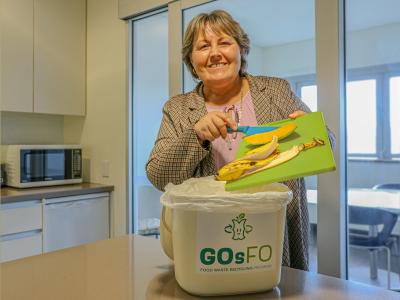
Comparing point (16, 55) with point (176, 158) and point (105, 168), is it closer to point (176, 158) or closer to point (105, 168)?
point (105, 168)

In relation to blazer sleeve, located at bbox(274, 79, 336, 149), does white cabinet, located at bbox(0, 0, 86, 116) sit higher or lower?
higher

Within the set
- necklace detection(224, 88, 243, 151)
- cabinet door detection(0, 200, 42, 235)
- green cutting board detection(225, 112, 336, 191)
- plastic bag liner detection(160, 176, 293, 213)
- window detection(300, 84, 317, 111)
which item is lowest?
cabinet door detection(0, 200, 42, 235)

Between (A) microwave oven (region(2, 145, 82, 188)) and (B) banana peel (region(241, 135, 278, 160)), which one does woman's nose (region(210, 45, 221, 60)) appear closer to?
(B) banana peel (region(241, 135, 278, 160))

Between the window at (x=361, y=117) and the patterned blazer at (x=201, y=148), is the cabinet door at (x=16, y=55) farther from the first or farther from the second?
the window at (x=361, y=117)

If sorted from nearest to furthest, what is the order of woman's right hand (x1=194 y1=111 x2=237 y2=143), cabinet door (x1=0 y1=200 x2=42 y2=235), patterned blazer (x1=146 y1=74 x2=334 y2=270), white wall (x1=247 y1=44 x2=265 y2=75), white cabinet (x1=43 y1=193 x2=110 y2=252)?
1. woman's right hand (x1=194 y1=111 x2=237 y2=143)
2. patterned blazer (x1=146 y1=74 x2=334 y2=270)
3. white wall (x1=247 y1=44 x2=265 y2=75)
4. cabinet door (x1=0 y1=200 x2=42 y2=235)
5. white cabinet (x1=43 y1=193 x2=110 y2=252)

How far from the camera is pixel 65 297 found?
669mm

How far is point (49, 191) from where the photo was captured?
7.16ft

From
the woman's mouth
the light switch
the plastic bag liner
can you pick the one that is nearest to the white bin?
the plastic bag liner

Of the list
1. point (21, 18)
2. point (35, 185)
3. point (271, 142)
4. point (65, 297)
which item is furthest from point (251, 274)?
point (21, 18)

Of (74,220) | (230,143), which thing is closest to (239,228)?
(230,143)

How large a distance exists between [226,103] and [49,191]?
144 centimetres

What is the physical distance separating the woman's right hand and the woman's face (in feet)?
0.99

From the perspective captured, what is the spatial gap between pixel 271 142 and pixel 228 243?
200mm

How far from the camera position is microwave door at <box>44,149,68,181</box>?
92.9 inches
